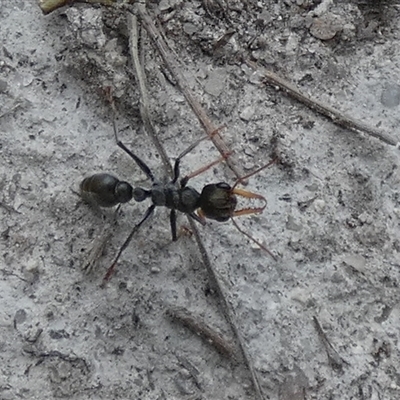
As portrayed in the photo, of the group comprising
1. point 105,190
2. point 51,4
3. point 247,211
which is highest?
point 51,4

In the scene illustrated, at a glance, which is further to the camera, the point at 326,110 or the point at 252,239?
the point at 326,110

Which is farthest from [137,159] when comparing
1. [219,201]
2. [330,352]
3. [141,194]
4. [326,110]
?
[330,352]

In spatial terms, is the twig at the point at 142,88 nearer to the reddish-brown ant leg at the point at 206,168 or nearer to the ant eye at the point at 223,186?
the reddish-brown ant leg at the point at 206,168

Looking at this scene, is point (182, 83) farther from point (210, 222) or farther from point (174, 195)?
point (210, 222)

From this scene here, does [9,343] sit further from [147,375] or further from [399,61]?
[399,61]

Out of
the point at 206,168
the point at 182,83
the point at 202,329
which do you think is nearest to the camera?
the point at 202,329

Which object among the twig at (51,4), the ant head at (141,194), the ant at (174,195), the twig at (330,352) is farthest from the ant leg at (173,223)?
the twig at (51,4)

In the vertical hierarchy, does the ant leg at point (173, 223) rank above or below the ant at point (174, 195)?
below

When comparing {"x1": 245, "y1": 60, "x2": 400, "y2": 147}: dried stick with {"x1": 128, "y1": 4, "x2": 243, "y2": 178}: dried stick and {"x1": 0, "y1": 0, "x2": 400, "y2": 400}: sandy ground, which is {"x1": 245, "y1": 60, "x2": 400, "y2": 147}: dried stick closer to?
{"x1": 0, "y1": 0, "x2": 400, "y2": 400}: sandy ground
